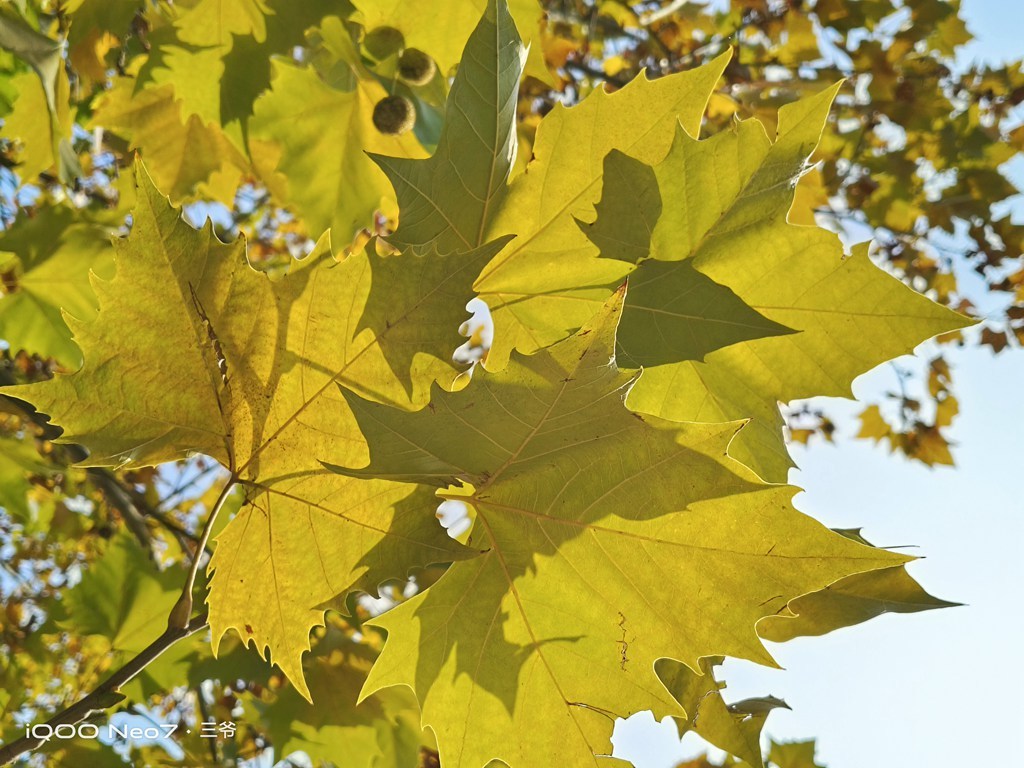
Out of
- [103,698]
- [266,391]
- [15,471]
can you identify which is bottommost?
[15,471]

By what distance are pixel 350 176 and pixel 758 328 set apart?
1.29 metres

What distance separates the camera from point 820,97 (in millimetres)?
957

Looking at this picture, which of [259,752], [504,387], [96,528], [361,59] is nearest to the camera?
[504,387]

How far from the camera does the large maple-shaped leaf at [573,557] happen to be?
0.77 metres

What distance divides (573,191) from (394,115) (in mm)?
871

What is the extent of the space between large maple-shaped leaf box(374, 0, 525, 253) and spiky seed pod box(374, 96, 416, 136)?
2.65ft

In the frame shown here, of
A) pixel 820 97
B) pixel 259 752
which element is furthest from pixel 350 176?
pixel 259 752

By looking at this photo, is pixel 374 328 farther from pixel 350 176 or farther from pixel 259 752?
pixel 259 752

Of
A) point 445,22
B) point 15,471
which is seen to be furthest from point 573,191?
point 15,471

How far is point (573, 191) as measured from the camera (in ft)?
3.54

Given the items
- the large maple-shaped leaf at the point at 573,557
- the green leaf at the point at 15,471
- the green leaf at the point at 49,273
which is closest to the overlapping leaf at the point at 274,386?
the large maple-shaped leaf at the point at 573,557

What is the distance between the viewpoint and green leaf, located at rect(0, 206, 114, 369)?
212 centimetres

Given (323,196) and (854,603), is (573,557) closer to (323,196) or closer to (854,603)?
(854,603)

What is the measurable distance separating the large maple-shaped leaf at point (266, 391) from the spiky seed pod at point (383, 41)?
1009mm
